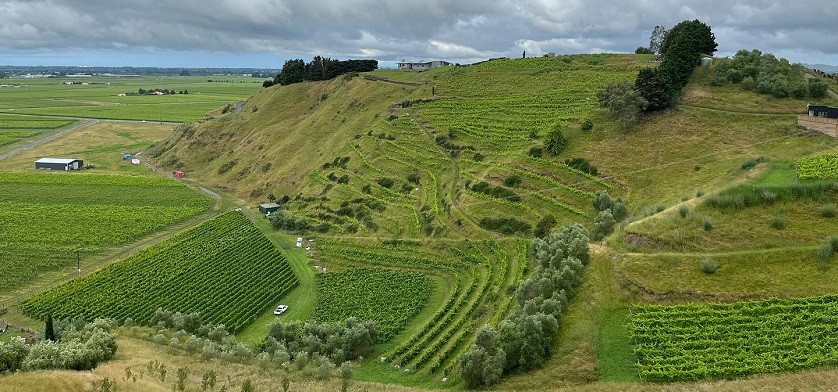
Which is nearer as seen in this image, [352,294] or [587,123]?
[352,294]

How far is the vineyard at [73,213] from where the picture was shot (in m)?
68.5

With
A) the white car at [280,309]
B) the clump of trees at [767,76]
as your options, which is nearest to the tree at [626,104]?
the clump of trees at [767,76]

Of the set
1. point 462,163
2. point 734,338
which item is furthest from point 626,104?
point 734,338

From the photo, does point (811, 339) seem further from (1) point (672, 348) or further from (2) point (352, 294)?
(2) point (352, 294)

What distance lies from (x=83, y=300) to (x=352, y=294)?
2690 cm

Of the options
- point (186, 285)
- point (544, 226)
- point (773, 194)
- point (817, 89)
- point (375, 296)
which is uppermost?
point (817, 89)

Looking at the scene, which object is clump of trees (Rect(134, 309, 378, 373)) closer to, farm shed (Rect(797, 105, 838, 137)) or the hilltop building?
farm shed (Rect(797, 105, 838, 137))

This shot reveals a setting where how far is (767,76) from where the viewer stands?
8219 centimetres

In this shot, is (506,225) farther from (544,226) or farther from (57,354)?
(57,354)

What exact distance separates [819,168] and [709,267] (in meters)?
19.4

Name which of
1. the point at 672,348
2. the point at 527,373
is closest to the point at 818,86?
the point at 672,348

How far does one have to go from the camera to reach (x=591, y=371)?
33.9 m

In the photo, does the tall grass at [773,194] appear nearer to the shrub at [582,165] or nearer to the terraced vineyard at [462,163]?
the terraced vineyard at [462,163]

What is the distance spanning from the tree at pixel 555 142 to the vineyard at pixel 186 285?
39301mm
